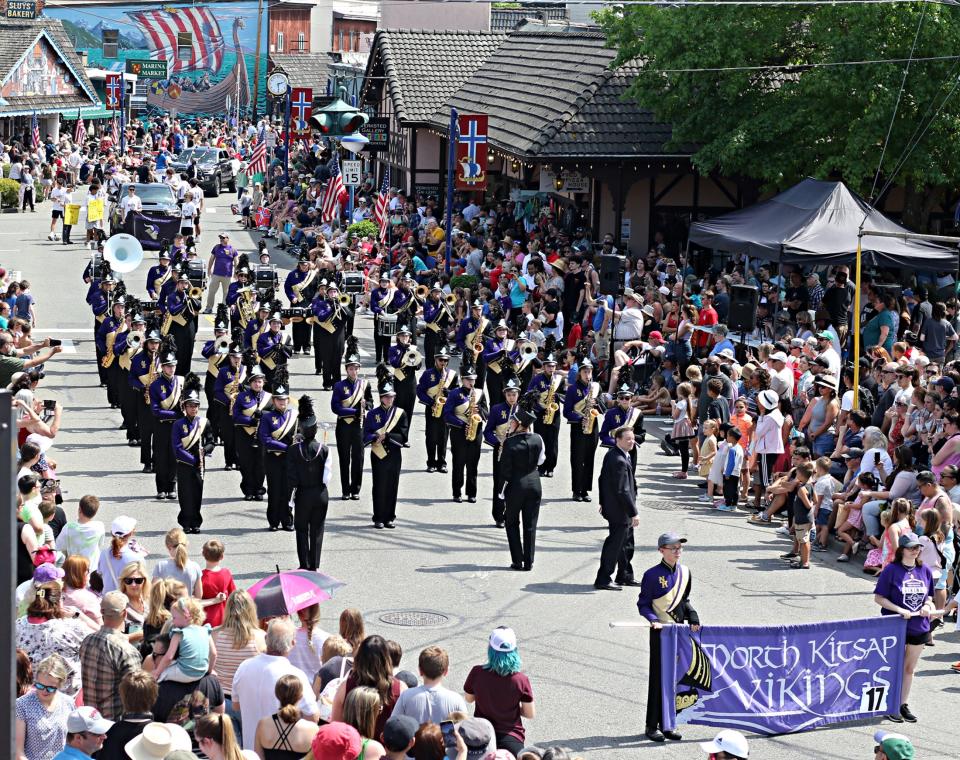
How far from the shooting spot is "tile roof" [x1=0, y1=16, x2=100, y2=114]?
56.5 metres

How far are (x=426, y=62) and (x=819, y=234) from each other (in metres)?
22.7

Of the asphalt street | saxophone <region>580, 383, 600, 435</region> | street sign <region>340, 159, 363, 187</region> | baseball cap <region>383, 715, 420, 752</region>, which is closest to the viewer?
baseball cap <region>383, 715, 420, 752</region>

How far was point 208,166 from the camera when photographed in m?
52.4

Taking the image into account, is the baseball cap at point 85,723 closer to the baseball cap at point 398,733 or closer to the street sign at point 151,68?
the baseball cap at point 398,733

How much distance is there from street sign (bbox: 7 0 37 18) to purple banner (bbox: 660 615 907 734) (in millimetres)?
53832

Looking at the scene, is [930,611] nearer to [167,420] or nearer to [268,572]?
[268,572]

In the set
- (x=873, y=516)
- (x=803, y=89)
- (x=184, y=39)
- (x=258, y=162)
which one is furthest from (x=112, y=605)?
(x=184, y=39)

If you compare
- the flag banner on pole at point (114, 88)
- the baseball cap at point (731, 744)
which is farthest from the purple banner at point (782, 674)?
the flag banner on pole at point (114, 88)

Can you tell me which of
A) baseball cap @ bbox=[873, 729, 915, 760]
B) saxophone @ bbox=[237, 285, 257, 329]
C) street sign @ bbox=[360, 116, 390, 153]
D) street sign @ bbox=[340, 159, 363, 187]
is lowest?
baseball cap @ bbox=[873, 729, 915, 760]

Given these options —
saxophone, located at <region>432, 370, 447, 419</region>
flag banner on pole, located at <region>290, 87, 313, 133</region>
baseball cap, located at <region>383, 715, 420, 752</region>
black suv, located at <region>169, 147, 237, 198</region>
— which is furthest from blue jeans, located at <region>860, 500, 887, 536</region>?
black suv, located at <region>169, 147, 237, 198</region>

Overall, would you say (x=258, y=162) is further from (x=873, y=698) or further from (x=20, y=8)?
(x=873, y=698)

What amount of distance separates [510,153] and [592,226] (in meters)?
2.54

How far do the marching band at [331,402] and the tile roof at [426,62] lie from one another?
16542mm

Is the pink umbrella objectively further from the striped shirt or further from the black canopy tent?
the black canopy tent
